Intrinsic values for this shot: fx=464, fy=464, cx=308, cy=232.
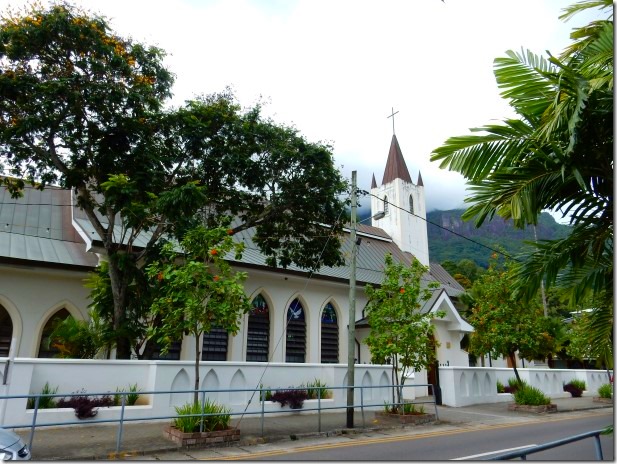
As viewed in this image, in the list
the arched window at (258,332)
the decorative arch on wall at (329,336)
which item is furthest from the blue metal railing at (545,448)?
the decorative arch on wall at (329,336)

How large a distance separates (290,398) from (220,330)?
6.35 m

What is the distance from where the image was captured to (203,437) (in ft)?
32.8

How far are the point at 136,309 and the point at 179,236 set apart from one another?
3.28m

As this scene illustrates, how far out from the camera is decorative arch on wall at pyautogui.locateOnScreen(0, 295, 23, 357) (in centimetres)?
1630

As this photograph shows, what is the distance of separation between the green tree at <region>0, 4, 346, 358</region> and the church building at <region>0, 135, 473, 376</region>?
2.35 meters

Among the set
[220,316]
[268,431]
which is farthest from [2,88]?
[268,431]

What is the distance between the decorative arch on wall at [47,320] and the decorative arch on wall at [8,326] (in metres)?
0.58

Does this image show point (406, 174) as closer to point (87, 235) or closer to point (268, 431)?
point (87, 235)

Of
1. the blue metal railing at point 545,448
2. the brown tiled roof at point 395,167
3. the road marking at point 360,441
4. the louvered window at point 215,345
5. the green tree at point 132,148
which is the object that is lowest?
the road marking at point 360,441

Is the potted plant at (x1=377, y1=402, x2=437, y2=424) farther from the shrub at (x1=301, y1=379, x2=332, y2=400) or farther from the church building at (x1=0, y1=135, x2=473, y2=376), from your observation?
the church building at (x1=0, y1=135, x2=473, y2=376)

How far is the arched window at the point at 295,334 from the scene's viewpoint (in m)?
22.6

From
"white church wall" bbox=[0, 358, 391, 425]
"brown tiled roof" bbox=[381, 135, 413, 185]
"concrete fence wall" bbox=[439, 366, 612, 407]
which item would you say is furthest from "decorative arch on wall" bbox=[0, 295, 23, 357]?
"brown tiled roof" bbox=[381, 135, 413, 185]

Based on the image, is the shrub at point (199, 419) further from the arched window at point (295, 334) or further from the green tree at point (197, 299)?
the arched window at point (295, 334)

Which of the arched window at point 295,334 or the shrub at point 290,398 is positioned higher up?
the arched window at point 295,334
